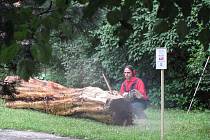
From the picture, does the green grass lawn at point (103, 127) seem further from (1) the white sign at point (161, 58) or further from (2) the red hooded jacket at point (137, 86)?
(1) the white sign at point (161, 58)

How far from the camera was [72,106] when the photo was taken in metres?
12.8

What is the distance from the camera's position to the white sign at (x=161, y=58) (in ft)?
30.3

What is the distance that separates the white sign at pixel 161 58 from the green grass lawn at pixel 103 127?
1409 mm

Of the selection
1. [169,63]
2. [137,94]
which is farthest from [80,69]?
[137,94]

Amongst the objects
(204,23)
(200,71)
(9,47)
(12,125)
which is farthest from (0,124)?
(9,47)

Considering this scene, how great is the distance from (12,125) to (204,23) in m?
8.33

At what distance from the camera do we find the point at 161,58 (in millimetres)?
9328

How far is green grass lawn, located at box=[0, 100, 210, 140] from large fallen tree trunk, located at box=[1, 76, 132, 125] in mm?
243

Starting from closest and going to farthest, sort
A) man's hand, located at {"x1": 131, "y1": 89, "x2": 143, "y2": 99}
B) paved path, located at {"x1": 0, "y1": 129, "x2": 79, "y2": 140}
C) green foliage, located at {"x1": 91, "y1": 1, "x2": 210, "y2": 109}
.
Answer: paved path, located at {"x1": 0, "y1": 129, "x2": 79, "y2": 140}
man's hand, located at {"x1": 131, "y1": 89, "x2": 143, "y2": 99}
green foliage, located at {"x1": 91, "y1": 1, "x2": 210, "y2": 109}

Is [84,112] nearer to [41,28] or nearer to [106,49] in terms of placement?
[106,49]

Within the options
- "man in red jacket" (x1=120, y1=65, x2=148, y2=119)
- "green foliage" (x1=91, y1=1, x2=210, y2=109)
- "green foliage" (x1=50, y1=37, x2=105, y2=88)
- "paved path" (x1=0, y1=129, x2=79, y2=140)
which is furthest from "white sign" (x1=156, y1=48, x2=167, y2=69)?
"green foliage" (x1=50, y1=37, x2=105, y2=88)

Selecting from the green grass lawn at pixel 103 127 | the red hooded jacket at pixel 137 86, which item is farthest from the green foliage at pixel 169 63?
the red hooded jacket at pixel 137 86

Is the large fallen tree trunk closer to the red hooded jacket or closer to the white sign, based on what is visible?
the red hooded jacket

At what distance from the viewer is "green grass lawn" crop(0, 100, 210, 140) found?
32.8ft
